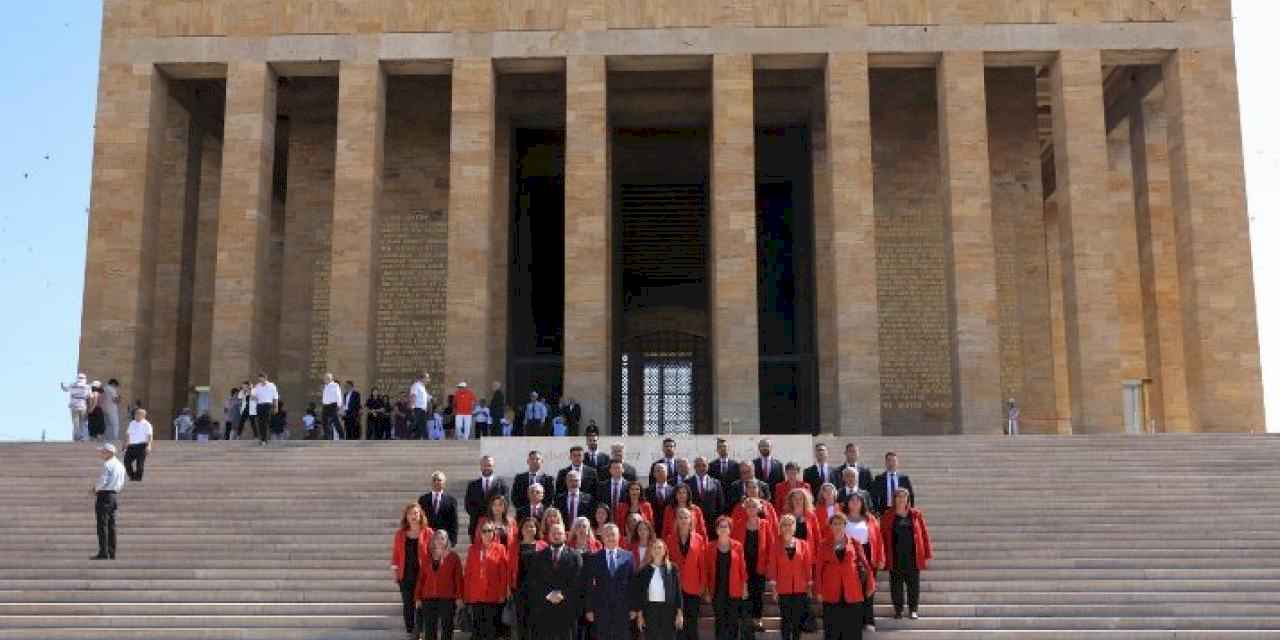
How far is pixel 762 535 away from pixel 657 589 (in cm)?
150

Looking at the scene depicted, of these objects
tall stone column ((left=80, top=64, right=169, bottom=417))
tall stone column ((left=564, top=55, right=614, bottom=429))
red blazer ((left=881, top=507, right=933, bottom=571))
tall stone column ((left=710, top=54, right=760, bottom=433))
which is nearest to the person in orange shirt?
red blazer ((left=881, top=507, right=933, bottom=571))

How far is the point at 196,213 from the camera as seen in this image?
30875mm

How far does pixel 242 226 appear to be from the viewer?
2716 cm

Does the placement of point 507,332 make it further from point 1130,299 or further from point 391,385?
point 1130,299

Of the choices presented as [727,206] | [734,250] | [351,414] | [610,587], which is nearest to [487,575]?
[610,587]

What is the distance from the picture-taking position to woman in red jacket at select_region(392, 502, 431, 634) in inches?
428

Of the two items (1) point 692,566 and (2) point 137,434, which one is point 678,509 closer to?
(1) point 692,566

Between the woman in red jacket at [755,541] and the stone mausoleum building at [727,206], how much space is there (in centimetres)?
1433

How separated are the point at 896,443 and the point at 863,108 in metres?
9.51

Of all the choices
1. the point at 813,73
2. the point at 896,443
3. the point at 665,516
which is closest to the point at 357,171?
the point at 813,73

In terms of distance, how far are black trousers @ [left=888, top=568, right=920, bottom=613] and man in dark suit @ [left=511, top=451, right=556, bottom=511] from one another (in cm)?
322

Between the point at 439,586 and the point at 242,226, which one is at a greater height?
the point at 242,226

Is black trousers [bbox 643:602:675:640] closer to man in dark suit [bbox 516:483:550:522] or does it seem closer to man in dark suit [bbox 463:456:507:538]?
man in dark suit [bbox 516:483:550:522]

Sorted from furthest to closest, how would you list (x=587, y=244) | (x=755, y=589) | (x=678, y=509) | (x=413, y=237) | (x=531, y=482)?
(x=413, y=237), (x=587, y=244), (x=531, y=482), (x=755, y=589), (x=678, y=509)
